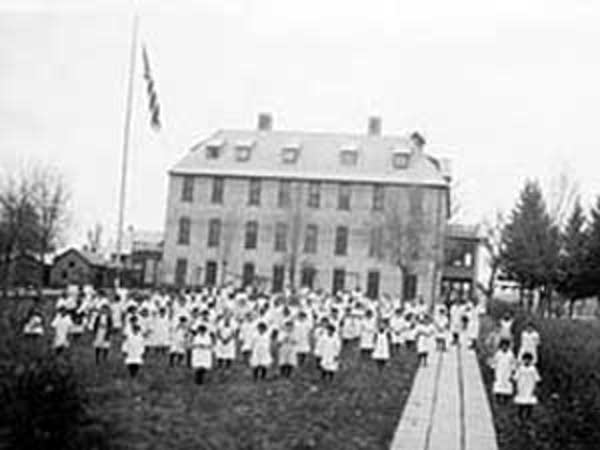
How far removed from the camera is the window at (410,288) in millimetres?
58219

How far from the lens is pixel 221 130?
212 ft

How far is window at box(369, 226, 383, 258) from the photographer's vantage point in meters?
59.1

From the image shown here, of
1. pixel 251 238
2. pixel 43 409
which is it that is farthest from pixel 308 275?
pixel 43 409

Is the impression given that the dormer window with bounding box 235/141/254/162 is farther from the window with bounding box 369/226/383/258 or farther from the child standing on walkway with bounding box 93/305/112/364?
the child standing on walkway with bounding box 93/305/112/364

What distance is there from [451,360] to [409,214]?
2871cm

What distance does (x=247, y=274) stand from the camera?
201 feet

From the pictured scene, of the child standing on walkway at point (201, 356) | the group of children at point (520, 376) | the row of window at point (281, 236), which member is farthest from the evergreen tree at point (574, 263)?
the child standing on walkway at point (201, 356)

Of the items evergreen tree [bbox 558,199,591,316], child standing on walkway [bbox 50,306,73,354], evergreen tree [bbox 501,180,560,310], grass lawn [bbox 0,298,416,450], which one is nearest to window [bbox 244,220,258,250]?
evergreen tree [bbox 501,180,560,310]

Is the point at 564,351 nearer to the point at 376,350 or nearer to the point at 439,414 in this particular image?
the point at 439,414

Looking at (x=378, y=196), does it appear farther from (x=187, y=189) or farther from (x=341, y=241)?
(x=187, y=189)

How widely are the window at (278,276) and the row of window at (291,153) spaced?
19.8 feet

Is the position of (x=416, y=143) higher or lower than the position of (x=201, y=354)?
higher

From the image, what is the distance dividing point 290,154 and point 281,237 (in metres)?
4.87

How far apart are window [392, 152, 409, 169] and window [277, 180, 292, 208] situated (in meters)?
5.92
